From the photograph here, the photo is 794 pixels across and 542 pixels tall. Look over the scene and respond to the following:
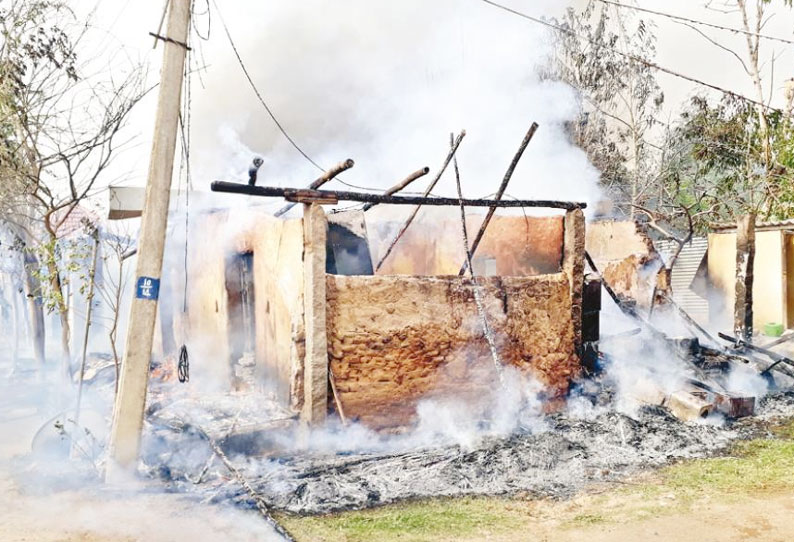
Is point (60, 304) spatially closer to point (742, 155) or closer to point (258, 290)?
point (258, 290)

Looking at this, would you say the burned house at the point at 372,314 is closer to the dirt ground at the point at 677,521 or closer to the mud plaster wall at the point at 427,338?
the mud plaster wall at the point at 427,338

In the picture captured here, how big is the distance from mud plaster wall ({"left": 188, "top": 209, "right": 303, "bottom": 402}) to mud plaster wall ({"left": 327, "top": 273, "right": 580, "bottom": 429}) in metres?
0.71

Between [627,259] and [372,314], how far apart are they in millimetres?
9226

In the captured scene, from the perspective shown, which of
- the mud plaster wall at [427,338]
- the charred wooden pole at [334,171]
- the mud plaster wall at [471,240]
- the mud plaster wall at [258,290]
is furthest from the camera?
the mud plaster wall at [471,240]

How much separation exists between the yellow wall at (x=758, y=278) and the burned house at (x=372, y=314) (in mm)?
10214

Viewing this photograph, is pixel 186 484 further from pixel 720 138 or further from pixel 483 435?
pixel 720 138

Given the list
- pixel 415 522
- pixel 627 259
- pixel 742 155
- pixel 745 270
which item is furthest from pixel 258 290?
pixel 742 155

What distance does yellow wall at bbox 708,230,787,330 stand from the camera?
16.3 metres

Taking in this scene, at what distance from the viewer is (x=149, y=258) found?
599 cm

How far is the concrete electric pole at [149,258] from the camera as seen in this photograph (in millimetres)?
5945

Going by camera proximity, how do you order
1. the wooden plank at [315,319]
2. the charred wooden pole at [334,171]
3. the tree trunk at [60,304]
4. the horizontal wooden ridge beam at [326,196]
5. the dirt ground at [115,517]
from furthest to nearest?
the tree trunk at [60,304] < the wooden plank at [315,319] < the charred wooden pole at [334,171] < the horizontal wooden ridge beam at [326,196] < the dirt ground at [115,517]

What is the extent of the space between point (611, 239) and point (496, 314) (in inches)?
318

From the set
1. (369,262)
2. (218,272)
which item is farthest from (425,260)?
(218,272)

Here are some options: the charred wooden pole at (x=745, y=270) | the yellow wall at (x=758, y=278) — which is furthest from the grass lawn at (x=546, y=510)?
the yellow wall at (x=758, y=278)
